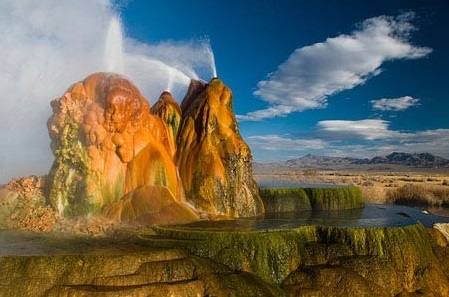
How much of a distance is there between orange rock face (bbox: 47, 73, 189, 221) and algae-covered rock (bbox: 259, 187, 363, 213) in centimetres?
869

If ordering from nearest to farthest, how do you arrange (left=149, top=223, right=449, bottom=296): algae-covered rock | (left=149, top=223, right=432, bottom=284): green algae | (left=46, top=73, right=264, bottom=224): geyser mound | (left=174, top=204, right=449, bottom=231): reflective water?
(left=149, top=223, right=449, bottom=296): algae-covered rock, (left=149, top=223, right=432, bottom=284): green algae, (left=174, top=204, right=449, bottom=231): reflective water, (left=46, top=73, right=264, bottom=224): geyser mound

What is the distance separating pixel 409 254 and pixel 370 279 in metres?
3.19

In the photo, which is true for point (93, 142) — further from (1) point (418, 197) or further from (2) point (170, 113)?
(1) point (418, 197)

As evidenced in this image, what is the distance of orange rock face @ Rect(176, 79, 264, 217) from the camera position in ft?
90.4

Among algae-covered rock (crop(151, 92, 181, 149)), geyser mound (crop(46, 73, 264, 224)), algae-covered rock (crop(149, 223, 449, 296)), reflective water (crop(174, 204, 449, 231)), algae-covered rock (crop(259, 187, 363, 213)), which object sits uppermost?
algae-covered rock (crop(151, 92, 181, 149))

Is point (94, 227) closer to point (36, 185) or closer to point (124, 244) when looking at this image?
point (124, 244)

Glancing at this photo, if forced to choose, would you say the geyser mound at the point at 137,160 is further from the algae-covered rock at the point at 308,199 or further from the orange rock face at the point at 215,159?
the algae-covered rock at the point at 308,199

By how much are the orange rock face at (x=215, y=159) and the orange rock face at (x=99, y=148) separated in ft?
7.02

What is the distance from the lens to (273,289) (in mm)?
17219

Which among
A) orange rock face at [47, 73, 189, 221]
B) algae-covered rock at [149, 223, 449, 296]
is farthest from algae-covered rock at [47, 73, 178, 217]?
algae-covered rock at [149, 223, 449, 296]

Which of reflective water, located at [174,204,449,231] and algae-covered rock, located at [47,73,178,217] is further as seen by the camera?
algae-covered rock, located at [47,73,178,217]

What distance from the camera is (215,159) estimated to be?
92.6 ft

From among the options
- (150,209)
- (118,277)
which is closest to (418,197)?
(150,209)

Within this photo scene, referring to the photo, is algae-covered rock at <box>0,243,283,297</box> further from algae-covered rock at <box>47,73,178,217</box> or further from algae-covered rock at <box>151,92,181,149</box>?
algae-covered rock at <box>151,92,181,149</box>
